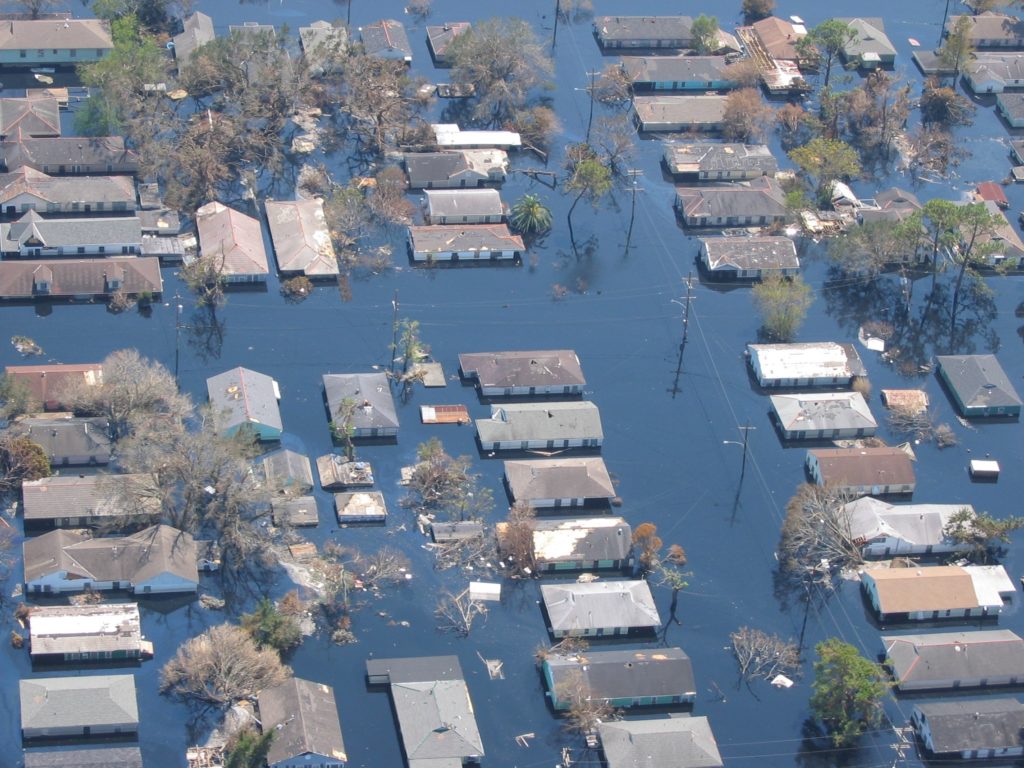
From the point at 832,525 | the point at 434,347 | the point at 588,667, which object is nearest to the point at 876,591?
the point at 832,525

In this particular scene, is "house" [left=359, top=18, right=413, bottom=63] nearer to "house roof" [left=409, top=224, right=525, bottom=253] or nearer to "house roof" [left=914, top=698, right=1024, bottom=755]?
"house roof" [left=409, top=224, right=525, bottom=253]

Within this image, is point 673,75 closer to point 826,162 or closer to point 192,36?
point 826,162

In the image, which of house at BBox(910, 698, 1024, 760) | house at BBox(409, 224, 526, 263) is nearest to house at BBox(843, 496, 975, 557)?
house at BBox(910, 698, 1024, 760)

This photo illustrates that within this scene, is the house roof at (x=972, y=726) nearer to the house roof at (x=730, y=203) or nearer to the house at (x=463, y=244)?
the house at (x=463, y=244)

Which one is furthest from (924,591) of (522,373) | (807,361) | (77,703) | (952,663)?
(77,703)

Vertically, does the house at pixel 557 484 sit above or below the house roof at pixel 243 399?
below

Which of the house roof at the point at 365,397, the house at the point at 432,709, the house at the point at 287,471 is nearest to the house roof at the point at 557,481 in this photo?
the house roof at the point at 365,397
